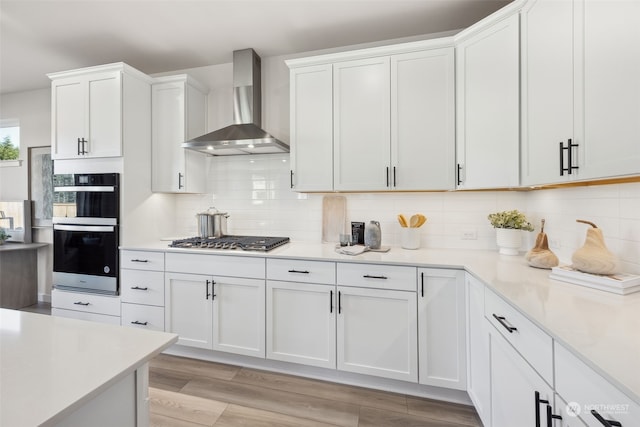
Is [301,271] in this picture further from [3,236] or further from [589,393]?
[3,236]

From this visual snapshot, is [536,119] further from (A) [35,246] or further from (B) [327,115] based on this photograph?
(A) [35,246]

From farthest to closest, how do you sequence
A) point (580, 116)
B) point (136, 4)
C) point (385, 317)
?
point (136, 4), point (385, 317), point (580, 116)

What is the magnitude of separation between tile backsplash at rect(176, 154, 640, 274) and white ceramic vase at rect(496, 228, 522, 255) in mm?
171

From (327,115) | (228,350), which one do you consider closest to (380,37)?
(327,115)

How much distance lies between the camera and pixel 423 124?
90.0 inches

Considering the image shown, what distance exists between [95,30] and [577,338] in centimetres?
370

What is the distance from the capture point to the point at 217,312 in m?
2.39

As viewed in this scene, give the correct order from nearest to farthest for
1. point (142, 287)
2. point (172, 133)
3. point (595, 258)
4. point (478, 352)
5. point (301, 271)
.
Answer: point (595, 258) → point (478, 352) → point (301, 271) → point (142, 287) → point (172, 133)

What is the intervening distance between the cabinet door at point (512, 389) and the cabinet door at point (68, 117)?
351 cm

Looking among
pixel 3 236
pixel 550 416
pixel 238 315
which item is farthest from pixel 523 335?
pixel 3 236

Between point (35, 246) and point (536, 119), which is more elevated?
point (536, 119)

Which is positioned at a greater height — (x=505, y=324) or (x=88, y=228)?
(x=88, y=228)

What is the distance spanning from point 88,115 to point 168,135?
0.67 metres

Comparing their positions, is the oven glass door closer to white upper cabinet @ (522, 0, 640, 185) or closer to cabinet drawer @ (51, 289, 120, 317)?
cabinet drawer @ (51, 289, 120, 317)
